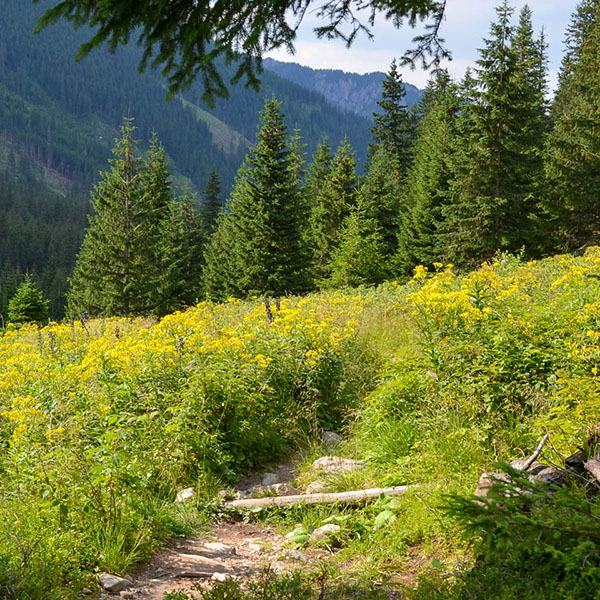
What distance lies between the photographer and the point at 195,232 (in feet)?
137

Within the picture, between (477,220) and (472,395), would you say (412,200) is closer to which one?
(477,220)

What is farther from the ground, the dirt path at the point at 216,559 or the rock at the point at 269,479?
the dirt path at the point at 216,559

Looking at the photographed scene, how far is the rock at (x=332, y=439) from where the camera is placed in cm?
553

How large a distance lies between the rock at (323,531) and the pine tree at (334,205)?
27.1 m

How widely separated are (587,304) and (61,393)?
538 centimetres

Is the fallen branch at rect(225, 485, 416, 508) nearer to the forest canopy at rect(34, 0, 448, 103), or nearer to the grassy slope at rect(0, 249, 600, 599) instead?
the grassy slope at rect(0, 249, 600, 599)

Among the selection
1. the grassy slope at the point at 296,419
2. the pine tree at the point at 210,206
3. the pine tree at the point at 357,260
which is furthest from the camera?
the pine tree at the point at 210,206

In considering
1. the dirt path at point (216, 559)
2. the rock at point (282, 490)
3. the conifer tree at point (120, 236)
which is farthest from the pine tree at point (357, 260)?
the dirt path at point (216, 559)

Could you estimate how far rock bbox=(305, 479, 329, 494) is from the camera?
4.50 meters

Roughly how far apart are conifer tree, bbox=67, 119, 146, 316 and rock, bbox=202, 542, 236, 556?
87.3ft

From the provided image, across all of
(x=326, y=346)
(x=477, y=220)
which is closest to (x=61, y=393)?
(x=326, y=346)

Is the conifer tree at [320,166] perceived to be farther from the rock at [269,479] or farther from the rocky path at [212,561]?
the rocky path at [212,561]

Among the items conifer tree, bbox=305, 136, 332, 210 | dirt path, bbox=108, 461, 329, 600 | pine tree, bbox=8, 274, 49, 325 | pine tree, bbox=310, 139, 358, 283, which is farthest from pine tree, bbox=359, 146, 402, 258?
dirt path, bbox=108, 461, 329, 600

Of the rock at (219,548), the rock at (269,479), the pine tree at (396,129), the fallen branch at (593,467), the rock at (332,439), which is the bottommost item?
the rock at (269,479)
